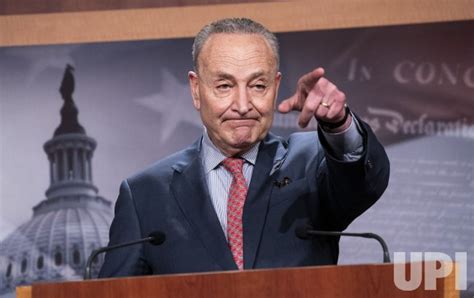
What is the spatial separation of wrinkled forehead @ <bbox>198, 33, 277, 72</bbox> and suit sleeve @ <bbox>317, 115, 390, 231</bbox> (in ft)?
1.03

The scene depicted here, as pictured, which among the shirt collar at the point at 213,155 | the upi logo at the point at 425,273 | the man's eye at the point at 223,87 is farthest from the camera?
the shirt collar at the point at 213,155

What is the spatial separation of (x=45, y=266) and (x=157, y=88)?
885 millimetres

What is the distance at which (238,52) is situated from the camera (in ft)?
9.28

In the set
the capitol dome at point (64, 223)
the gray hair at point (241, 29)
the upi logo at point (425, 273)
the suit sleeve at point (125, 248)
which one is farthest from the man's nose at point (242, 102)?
the capitol dome at point (64, 223)

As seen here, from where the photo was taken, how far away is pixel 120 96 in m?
4.39

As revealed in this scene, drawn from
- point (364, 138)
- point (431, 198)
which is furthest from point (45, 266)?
point (364, 138)

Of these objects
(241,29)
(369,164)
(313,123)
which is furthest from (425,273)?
(313,123)

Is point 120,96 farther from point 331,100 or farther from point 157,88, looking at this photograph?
point 331,100

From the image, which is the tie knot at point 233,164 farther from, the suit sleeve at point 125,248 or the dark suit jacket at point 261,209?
the suit sleeve at point 125,248

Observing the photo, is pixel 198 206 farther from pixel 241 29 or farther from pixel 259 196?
pixel 241 29

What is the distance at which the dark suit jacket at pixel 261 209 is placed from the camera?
8.97ft

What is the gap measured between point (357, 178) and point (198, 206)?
476mm

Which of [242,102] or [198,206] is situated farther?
[198,206]

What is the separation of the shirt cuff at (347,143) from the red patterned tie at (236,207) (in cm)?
34
